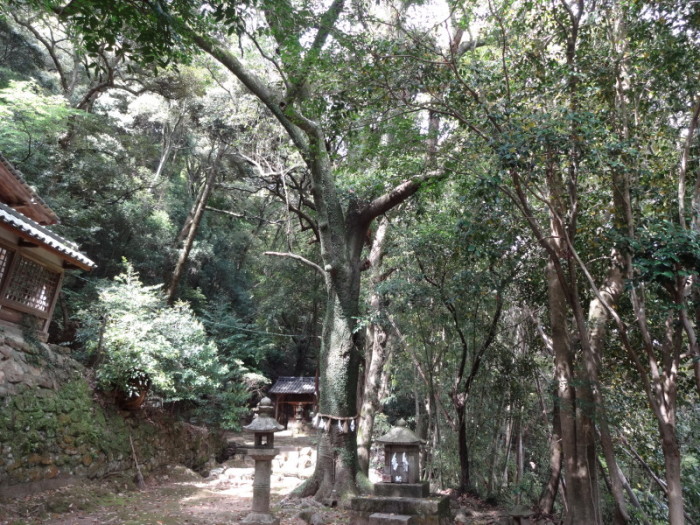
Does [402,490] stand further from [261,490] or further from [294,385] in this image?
[294,385]

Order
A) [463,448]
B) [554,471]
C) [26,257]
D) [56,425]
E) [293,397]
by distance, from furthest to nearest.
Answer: [293,397], [463,448], [26,257], [56,425], [554,471]

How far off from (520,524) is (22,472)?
8.17m

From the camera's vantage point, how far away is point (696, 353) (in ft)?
16.3

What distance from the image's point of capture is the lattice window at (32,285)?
9.27 meters

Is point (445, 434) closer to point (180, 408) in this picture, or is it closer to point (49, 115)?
point (180, 408)

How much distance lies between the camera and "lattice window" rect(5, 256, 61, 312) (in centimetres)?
927

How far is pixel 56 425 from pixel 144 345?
239 cm

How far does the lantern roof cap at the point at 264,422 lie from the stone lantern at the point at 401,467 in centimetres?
171

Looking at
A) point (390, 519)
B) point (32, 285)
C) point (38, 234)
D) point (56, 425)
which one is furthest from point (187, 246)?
point (390, 519)

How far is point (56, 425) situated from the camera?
9234mm

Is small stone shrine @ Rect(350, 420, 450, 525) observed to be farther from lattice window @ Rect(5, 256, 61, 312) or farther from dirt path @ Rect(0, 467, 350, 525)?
lattice window @ Rect(5, 256, 61, 312)

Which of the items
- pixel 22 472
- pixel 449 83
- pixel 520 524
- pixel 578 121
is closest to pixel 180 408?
pixel 22 472

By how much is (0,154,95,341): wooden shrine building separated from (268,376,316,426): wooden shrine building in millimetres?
16239

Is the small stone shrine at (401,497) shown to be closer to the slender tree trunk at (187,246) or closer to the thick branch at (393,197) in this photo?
the thick branch at (393,197)
